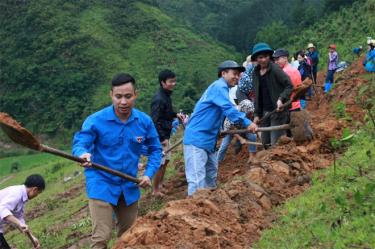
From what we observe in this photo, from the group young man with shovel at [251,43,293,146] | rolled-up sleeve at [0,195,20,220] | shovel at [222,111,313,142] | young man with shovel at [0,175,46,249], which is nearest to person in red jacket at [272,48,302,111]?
shovel at [222,111,313,142]

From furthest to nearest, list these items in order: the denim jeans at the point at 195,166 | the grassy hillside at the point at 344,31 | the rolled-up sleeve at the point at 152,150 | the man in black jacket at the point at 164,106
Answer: the grassy hillside at the point at 344,31 → the man in black jacket at the point at 164,106 → the denim jeans at the point at 195,166 → the rolled-up sleeve at the point at 152,150

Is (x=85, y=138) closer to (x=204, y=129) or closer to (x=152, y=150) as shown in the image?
(x=152, y=150)

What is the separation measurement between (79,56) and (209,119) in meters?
42.6

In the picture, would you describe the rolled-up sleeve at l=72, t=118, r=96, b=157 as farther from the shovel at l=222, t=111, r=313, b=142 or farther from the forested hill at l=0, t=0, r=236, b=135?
the forested hill at l=0, t=0, r=236, b=135

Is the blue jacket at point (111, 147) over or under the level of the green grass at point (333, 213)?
over

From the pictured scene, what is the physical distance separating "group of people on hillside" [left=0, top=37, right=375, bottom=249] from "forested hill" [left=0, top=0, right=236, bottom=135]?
33099 millimetres

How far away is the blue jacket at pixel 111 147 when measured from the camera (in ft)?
15.5

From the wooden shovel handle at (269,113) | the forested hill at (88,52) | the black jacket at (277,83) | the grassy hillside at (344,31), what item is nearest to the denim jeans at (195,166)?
the wooden shovel handle at (269,113)

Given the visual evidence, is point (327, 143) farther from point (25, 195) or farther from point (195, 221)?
point (25, 195)

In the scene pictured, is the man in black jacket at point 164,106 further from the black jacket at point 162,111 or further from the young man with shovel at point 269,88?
the young man with shovel at point 269,88

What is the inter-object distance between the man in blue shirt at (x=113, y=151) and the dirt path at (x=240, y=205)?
0.28 meters

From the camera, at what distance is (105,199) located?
185 inches

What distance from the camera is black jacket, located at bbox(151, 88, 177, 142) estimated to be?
746cm

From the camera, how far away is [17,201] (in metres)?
5.78
